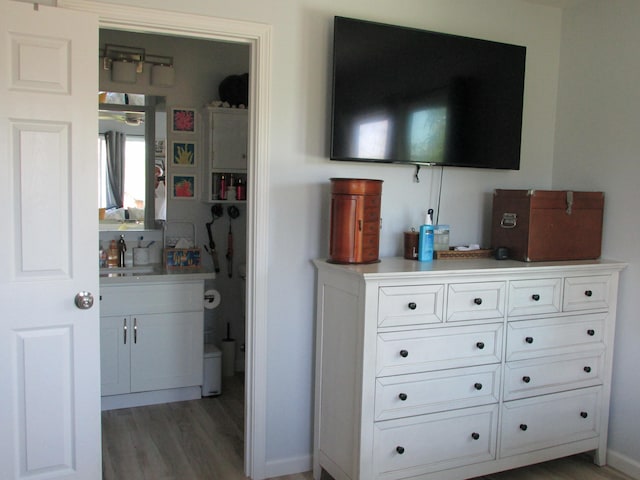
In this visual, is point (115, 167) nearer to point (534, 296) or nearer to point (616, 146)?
point (534, 296)

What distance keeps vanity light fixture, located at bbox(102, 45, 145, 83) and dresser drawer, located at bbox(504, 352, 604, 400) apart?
3008mm

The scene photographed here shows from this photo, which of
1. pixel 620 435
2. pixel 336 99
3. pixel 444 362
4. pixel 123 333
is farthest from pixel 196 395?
pixel 620 435

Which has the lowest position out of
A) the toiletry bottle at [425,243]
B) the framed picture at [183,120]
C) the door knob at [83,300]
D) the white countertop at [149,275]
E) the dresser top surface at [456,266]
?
the white countertop at [149,275]

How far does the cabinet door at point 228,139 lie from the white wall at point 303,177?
4.56ft

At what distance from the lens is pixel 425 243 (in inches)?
106

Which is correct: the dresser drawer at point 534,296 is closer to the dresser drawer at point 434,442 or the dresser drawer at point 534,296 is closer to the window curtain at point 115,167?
the dresser drawer at point 434,442

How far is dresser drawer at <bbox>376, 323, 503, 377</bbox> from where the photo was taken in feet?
7.63

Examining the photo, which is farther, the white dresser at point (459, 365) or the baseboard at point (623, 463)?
the baseboard at point (623, 463)

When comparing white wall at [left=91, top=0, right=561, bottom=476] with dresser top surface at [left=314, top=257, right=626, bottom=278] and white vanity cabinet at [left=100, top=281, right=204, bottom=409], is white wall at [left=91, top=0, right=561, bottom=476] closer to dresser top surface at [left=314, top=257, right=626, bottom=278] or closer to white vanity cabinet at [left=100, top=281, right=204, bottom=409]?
dresser top surface at [left=314, top=257, right=626, bottom=278]

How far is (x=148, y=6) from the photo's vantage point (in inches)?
92.6

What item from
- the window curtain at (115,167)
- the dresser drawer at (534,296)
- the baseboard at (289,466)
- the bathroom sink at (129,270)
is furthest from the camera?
the window curtain at (115,167)

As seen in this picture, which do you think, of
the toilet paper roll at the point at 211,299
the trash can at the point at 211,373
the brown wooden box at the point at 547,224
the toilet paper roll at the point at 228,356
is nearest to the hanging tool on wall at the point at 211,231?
the toilet paper roll at the point at 211,299

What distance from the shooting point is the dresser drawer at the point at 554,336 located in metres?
2.62

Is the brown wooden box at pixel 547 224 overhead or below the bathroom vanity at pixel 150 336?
overhead
